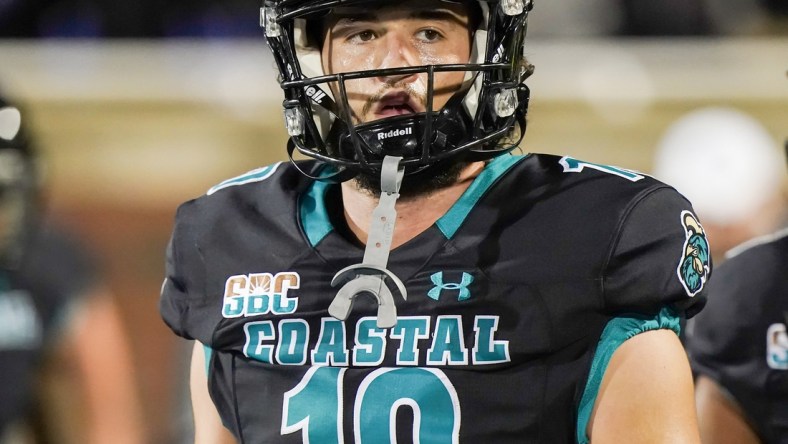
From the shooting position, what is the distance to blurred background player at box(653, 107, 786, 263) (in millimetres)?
3068

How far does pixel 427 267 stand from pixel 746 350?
2.29 feet

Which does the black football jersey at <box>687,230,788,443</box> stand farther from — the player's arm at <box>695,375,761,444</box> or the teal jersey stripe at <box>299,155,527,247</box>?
the teal jersey stripe at <box>299,155,527,247</box>

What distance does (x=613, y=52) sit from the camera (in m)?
3.62

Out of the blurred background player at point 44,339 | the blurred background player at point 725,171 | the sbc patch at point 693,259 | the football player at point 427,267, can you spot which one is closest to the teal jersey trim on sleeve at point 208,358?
the football player at point 427,267

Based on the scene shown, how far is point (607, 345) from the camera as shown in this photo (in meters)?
1.31

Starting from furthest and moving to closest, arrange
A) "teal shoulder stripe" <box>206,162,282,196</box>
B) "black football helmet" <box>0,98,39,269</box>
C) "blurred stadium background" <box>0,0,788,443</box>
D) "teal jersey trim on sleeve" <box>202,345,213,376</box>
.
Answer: "blurred stadium background" <box>0,0,788,443</box>, "black football helmet" <box>0,98,39,269</box>, "teal shoulder stripe" <box>206,162,282,196</box>, "teal jersey trim on sleeve" <box>202,345,213,376</box>

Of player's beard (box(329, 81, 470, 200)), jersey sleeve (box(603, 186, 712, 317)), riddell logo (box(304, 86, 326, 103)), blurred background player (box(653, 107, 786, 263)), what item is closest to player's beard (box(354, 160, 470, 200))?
player's beard (box(329, 81, 470, 200))

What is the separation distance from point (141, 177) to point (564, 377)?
2.51 metres

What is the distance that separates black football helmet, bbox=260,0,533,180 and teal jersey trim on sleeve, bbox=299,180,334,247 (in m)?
0.07

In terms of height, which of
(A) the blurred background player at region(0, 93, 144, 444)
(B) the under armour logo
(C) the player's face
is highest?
(C) the player's face

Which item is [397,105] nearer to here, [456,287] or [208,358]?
[456,287]

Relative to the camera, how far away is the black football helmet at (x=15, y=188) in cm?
262

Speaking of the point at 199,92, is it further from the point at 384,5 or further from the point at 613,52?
the point at 384,5

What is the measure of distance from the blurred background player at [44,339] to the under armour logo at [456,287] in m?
1.49
